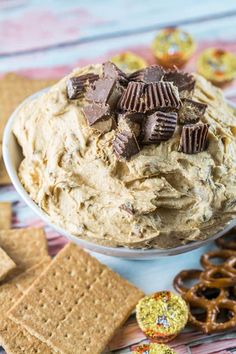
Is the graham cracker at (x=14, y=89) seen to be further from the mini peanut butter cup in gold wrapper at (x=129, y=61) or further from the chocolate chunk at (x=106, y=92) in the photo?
the chocolate chunk at (x=106, y=92)

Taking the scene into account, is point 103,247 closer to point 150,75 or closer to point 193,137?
point 193,137

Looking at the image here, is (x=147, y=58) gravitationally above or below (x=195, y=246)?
above

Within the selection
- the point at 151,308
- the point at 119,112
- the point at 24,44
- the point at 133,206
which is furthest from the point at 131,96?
the point at 24,44

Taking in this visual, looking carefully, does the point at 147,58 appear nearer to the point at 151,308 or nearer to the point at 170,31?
the point at 170,31

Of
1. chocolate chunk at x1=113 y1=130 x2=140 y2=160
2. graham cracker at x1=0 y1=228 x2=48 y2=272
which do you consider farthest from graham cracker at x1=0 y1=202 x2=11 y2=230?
chocolate chunk at x1=113 y1=130 x2=140 y2=160

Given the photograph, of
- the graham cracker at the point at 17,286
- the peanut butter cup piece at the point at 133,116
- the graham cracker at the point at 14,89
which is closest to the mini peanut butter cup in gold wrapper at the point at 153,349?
the graham cracker at the point at 17,286

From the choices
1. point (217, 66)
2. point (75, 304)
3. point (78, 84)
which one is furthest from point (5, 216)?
point (217, 66)

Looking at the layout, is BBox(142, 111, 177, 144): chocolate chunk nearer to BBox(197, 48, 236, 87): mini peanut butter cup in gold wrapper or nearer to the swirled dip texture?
the swirled dip texture
